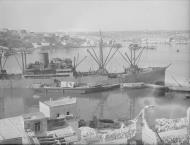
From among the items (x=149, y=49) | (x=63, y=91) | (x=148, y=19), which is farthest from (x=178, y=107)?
(x=63, y=91)

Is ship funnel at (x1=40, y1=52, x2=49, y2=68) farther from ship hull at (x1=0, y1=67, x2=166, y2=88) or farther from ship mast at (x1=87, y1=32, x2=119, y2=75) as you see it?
ship mast at (x1=87, y1=32, x2=119, y2=75)

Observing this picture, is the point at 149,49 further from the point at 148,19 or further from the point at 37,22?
the point at 37,22

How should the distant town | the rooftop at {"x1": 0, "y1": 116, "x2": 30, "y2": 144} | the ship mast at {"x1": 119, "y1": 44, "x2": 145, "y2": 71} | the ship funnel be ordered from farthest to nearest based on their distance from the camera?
1. the ship mast at {"x1": 119, "y1": 44, "x2": 145, "y2": 71}
2. the ship funnel
3. the distant town
4. the rooftop at {"x1": 0, "y1": 116, "x2": 30, "y2": 144}

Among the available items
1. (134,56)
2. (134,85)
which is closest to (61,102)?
(134,85)

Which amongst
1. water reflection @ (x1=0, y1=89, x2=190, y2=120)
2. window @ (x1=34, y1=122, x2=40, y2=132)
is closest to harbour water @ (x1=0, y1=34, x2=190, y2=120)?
water reflection @ (x1=0, y1=89, x2=190, y2=120)

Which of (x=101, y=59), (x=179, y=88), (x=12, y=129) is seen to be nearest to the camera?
(x=12, y=129)

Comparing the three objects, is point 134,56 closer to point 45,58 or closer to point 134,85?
point 134,85

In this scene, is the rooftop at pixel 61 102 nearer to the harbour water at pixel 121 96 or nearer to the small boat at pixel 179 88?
the harbour water at pixel 121 96
